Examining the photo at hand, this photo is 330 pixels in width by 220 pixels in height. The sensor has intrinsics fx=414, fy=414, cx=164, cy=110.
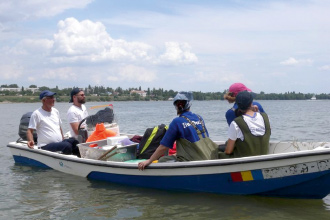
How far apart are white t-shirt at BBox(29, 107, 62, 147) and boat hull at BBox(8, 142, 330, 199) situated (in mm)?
2178

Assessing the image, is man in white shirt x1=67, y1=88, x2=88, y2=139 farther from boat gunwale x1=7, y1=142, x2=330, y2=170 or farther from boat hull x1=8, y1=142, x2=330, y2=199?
boat hull x1=8, y1=142, x2=330, y2=199

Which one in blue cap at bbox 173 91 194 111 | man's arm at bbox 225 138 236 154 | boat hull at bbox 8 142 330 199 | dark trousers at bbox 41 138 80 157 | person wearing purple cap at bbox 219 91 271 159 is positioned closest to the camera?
boat hull at bbox 8 142 330 199

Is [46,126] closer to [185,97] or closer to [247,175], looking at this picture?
[185,97]

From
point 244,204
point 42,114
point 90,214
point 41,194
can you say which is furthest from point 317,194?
point 42,114

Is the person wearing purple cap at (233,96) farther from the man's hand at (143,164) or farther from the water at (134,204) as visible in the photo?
the man's hand at (143,164)

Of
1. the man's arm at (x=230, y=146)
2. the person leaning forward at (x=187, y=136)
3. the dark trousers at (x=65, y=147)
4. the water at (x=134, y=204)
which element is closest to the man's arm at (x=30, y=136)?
the dark trousers at (x=65, y=147)

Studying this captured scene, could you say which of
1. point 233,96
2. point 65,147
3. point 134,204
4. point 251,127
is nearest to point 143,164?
point 134,204

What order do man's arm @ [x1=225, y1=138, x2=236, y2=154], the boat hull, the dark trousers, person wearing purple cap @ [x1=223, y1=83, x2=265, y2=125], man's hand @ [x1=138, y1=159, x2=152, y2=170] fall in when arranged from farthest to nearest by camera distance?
the dark trousers, man's hand @ [x1=138, y1=159, x2=152, y2=170], person wearing purple cap @ [x1=223, y1=83, x2=265, y2=125], man's arm @ [x1=225, y1=138, x2=236, y2=154], the boat hull

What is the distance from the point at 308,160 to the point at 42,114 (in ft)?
19.3

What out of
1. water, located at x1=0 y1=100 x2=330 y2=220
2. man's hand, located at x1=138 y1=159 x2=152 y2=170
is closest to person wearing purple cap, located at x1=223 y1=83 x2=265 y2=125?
water, located at x1=0 y1=100 x2=330 y2=220

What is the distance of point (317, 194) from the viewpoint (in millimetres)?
6379

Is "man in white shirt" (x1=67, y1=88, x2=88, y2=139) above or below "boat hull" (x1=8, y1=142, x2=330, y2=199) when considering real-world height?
above

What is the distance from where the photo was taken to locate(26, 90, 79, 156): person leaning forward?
915 centimetres

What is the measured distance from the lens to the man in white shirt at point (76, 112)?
374 inches
